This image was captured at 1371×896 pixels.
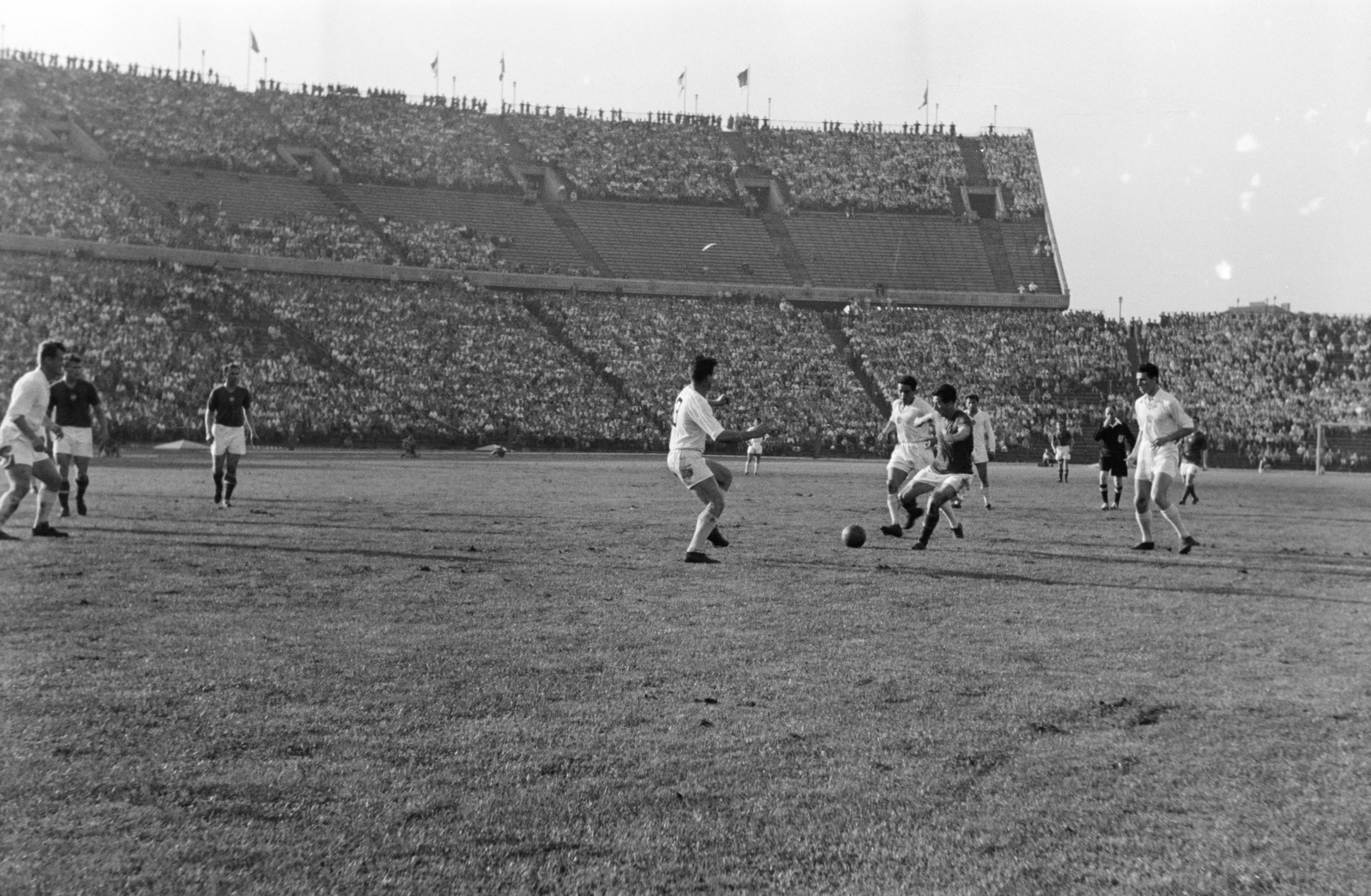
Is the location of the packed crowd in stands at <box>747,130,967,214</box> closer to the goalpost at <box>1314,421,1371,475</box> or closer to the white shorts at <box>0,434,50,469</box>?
the goalpost at <box>1314,421,1371,475</box>

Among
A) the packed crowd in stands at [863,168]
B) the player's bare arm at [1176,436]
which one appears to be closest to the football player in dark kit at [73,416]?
the player's bare arm at [1176,436]

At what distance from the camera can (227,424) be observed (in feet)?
55.5

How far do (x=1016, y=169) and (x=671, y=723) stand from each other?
7067 centimetres

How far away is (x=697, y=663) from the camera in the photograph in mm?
6727

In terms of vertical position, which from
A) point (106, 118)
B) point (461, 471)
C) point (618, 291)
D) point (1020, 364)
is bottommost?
point (461, 471)

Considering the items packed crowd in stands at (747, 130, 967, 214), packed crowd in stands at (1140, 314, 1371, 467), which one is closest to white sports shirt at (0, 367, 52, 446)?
packed crowd in stands at (1140, 314, 1371, 467)

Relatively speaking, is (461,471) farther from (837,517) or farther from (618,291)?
(618,291)

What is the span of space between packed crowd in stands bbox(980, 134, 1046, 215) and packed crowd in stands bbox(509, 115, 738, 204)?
1611cm

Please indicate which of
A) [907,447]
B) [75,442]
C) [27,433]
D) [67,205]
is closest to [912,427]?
[907,447]

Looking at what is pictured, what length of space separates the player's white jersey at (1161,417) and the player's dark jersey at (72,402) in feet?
41.6

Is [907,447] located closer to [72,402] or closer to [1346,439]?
[72,402]

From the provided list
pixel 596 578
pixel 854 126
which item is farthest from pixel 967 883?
pixel 854 126

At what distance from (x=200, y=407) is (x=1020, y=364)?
116ft

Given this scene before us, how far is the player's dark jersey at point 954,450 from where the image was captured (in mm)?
13508
